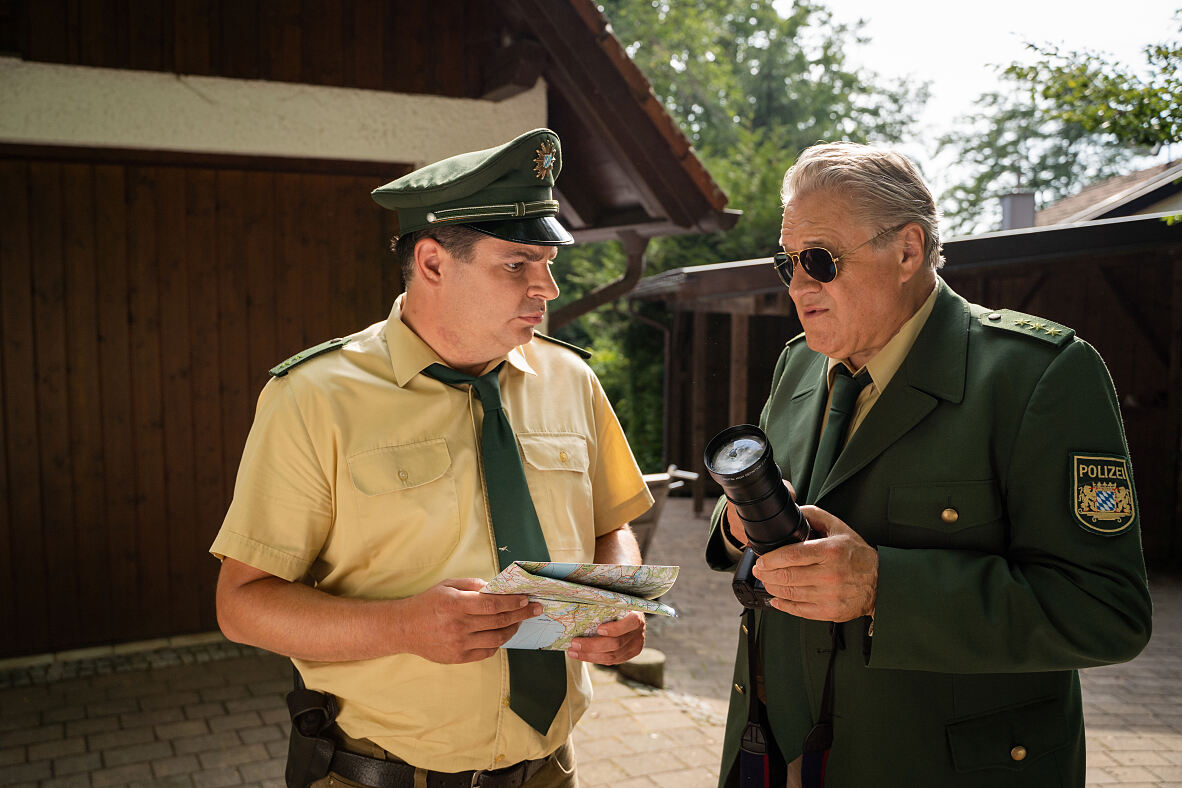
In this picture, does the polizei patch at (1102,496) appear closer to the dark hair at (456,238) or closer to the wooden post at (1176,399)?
the dark hair at (456,238)

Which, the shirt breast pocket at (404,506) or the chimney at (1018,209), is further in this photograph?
the chimney at (1018,209)

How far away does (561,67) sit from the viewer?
5297mm

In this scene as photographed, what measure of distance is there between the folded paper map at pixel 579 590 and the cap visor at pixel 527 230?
74 centimetres

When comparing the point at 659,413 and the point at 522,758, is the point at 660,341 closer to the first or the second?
the point at 659,413

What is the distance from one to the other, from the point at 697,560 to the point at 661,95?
1841cm

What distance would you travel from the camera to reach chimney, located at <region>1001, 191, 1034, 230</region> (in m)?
12.1

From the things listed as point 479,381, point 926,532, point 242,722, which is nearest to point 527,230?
point 479,381

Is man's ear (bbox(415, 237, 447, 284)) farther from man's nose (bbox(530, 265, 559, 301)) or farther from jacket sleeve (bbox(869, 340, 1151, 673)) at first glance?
jacket sleeve (bbox(869, 340, 1151, 673))

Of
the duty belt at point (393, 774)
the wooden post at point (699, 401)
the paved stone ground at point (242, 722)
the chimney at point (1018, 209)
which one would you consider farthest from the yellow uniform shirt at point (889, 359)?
the chimney at point (1018, 209)

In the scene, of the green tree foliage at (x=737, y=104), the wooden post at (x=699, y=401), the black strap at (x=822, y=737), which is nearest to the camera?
the black strap at (x=822, y=737)

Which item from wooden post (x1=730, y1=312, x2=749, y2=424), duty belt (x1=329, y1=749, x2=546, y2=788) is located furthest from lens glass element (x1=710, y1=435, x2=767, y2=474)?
wooden post (x1=730, y1=312, x2=749, y2=424)

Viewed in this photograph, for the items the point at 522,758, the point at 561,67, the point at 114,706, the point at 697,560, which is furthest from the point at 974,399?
the point at 697,560

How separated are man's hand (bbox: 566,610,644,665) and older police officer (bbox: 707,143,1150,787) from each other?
260mm

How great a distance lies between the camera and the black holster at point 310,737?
1888 millimetres
